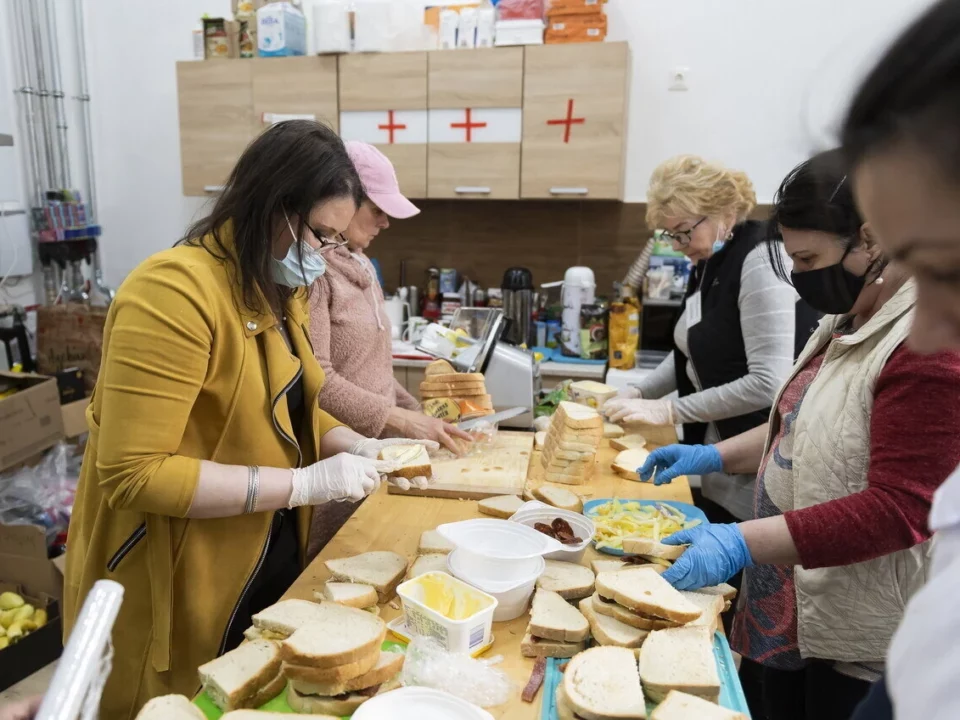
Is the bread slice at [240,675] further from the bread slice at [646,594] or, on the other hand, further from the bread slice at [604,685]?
the bread slice at [646,594]

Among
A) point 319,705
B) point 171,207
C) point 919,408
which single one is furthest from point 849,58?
point 171,207

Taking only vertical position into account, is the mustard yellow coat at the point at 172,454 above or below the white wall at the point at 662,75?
below

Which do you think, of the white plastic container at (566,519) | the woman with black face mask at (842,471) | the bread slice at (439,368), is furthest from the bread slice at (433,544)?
the bread slice at (439,368)

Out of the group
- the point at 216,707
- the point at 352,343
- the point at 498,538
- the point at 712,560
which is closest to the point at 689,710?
the point at 712,560

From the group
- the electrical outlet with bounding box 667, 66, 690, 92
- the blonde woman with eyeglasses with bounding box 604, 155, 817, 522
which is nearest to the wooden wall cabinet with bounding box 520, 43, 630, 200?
the electrical outlet with bounding box 667, 66, 690, 92

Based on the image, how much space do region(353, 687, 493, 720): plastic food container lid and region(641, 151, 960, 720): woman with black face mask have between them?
1.76 feet

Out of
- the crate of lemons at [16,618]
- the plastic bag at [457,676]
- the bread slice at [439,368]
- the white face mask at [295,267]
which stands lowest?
the crate of lemons at [16,618]

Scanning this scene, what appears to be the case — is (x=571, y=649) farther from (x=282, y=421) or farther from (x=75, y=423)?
(x=75, y=423)

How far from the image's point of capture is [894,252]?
0.55 metres

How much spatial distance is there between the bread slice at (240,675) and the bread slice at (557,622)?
1.48 ft

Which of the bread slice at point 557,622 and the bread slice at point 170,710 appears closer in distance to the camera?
the bread slice at point 170,710

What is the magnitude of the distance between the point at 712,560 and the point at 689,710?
Result: 349 millimetres

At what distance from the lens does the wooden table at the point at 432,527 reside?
4.03 feet

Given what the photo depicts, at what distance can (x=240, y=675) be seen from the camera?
113 centimetres
